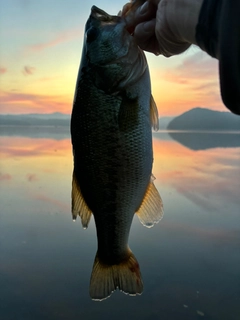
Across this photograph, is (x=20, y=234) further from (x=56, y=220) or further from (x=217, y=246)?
(x=217, y=246)

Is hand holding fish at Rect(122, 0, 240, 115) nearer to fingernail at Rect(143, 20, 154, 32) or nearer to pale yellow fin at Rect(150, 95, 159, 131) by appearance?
fingernail at Rect(143, 20, 154, 32)

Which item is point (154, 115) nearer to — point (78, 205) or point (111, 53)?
point (111, 53)

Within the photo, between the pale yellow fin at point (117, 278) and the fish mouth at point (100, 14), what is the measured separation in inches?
53.1

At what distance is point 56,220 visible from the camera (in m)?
7.72

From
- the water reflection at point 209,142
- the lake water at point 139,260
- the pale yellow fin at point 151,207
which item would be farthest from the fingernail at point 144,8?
the water reflection at point 209,142

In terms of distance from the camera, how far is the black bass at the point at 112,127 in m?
1.75

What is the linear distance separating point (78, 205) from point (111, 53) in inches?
32.6

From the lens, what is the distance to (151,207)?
198cm

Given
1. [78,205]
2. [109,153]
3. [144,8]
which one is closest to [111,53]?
[144,8]

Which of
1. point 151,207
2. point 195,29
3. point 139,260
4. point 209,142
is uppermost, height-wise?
point 195,29

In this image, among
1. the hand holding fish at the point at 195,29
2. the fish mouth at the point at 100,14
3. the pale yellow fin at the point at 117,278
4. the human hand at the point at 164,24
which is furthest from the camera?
the pale yellow fin at the point at 117,278

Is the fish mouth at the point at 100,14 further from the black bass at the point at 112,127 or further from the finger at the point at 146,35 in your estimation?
the finger at the point at 146,35

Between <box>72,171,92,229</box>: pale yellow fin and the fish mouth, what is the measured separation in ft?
2.81

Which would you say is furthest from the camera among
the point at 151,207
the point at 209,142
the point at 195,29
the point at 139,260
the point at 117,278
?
the point at 209,142
